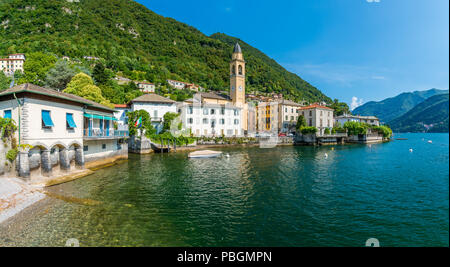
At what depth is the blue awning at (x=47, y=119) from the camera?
16775 mm

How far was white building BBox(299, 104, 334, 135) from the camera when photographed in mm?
70938

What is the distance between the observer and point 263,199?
47.9 feet

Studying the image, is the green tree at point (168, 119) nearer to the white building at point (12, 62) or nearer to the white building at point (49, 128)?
the white building at point (49, 128)

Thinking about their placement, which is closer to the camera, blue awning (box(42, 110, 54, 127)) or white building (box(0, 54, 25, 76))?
blue awning (box(42, 110, 54, 127))

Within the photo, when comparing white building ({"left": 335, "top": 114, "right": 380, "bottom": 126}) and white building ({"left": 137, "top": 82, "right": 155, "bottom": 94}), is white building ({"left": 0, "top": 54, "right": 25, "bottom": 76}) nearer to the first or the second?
white building ({"left": 137, "top": 82, "right": 155, "bottom": 94})

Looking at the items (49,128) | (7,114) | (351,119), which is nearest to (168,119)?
(49,128)

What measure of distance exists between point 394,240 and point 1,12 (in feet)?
651

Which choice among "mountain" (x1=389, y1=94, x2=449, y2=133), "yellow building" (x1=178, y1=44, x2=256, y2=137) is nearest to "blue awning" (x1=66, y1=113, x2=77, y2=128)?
"yellow building" (x1=178, y1=44, x2=256, y2=137)

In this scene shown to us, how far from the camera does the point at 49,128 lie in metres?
17.4

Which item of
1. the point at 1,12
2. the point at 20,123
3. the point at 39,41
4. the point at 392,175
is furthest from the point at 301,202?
the point at 1,12

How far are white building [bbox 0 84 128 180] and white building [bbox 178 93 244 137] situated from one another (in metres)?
33.6

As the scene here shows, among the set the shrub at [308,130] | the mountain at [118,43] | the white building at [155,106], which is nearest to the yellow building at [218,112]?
the white building at [155,106]

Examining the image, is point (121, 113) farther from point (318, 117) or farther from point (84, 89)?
point (318, 117)

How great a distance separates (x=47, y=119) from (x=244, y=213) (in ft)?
57.9
